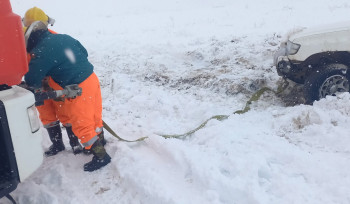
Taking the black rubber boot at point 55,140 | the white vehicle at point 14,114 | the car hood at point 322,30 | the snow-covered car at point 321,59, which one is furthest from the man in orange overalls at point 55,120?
the car hood at point 322,30

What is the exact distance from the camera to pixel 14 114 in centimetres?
245

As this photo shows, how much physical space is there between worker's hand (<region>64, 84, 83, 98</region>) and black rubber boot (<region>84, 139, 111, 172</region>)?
2.15 feet

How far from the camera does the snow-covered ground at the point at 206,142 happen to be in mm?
3002

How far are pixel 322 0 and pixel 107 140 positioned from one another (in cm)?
1289

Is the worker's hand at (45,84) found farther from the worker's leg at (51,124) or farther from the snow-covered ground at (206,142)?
the snow-covered ground at (206,142)

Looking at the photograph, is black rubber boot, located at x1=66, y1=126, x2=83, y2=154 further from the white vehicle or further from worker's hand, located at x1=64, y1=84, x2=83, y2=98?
the white vehicle

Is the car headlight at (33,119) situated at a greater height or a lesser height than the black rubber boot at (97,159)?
greater

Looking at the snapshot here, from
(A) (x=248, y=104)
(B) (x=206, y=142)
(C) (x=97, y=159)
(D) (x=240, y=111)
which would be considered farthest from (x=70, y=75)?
(A) (x=248, y=104)

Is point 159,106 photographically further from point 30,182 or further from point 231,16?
point 231,16

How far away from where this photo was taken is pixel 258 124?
14.3 feet

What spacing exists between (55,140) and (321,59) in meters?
3.71

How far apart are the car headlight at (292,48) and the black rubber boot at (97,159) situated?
9.88ft

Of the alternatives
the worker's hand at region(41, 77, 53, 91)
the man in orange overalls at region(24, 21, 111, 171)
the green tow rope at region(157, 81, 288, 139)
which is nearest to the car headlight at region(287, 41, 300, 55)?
the green tow rope at region(157, 81, 288, 139)

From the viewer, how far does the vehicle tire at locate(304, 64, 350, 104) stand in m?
4.52
